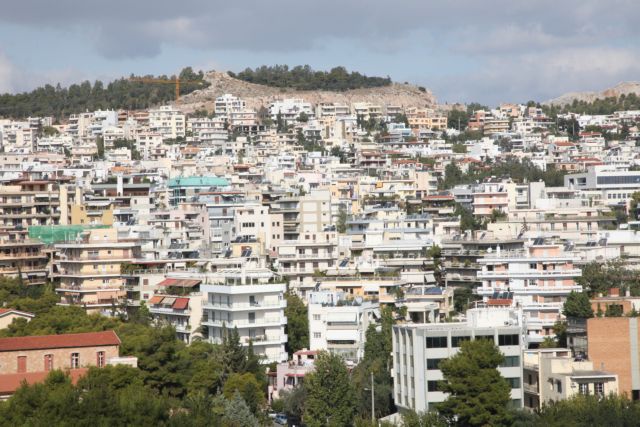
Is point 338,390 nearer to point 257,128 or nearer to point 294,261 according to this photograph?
point 294,261

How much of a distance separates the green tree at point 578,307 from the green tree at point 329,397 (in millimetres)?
10053

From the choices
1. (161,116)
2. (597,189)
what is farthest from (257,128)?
(597,189)

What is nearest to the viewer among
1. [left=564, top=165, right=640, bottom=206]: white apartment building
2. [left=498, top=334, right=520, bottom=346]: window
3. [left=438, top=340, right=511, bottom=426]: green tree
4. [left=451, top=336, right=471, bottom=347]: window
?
[left=438, top=340, right=511, bottom=426]: green tree

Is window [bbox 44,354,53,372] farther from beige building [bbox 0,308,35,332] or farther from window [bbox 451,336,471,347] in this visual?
window [bbox 451,336,471,347]

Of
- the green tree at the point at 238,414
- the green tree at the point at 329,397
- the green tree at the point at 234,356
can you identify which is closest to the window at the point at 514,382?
the green tree at the point at 329,397

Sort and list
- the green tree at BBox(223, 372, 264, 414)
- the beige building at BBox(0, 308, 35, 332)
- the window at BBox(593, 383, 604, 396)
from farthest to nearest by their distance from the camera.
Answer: the beige building at BBox(0, 308, 35, 332), the green tree at BBox(223, 372, 264, 414), the window at BBox(593, 383, 604, 396)

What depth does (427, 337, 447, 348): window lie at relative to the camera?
5494 centimetres

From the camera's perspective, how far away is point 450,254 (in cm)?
8119

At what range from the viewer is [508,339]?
180ft

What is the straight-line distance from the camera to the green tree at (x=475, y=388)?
164 ft

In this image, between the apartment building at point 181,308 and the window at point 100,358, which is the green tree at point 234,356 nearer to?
the window at point 100,358

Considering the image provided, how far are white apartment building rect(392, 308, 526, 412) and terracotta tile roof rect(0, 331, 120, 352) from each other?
10.7 m

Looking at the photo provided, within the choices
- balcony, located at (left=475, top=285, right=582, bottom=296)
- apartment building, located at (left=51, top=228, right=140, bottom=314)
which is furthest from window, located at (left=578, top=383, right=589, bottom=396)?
apartment building, located at (left=51, top=228, right=140, bottom=314)

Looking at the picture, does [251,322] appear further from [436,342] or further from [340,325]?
[436,342]
